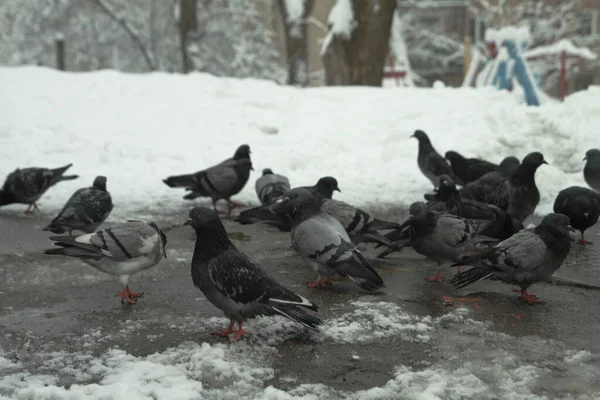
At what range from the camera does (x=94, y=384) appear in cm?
386

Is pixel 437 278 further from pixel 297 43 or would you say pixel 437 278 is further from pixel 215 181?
pixel 297 43

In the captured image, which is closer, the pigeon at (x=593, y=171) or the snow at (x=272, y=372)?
the snow at (x=272, y=372)

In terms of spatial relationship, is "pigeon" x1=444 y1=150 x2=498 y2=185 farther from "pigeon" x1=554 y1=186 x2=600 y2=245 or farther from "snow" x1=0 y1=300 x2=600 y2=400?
"snow" x1=0 y1=300 x2=600 y2=400

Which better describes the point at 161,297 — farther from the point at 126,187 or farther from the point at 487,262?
the point at 126,187

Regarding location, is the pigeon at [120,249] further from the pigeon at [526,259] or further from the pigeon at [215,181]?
the pigeon at [215,181]

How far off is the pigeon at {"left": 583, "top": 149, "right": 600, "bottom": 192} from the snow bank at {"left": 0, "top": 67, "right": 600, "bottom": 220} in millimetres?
568

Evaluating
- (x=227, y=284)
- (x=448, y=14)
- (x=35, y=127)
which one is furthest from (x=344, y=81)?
(x=448, y=14)

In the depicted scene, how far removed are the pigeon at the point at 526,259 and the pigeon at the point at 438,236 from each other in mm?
473

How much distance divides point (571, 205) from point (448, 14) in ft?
119


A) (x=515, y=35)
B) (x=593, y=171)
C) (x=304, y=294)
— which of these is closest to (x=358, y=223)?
(x=304, y=294)

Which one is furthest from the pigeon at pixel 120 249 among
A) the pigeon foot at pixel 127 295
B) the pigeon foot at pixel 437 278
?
the pigeon foot at pixel 437 278

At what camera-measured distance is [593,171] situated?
28.2 feet

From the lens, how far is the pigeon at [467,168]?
9078 mm

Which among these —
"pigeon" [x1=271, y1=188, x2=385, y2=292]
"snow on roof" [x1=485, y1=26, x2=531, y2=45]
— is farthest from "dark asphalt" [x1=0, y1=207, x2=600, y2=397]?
"snow on roof" [x1=485, y1=26, x2=531, y2=45]
